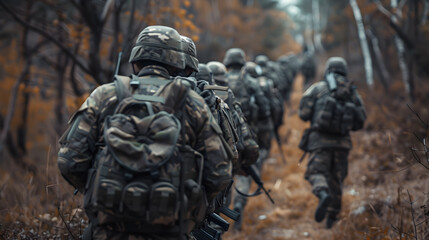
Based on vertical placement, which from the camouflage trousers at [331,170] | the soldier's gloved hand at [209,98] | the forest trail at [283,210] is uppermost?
the soldier's gloved hand at [209,98]

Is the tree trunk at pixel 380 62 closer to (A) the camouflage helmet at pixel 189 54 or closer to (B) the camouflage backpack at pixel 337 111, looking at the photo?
(B) the camouflage backpack at pixel 337 111

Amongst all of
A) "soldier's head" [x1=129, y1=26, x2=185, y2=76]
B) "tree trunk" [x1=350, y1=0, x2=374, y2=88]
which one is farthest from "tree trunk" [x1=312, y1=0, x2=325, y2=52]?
"soldier's head" [x1=129, y1=26, x2=185, y2=76]

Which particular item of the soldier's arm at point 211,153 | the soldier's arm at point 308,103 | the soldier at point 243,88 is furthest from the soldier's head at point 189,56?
the soldier's arm at point 308,103

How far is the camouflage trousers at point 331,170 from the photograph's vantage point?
5762 mm

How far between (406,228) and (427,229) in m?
0.56

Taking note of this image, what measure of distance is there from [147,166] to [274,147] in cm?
877

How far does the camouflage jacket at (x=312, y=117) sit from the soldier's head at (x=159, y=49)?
345cm

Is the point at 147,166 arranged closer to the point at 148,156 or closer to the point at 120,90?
the point at 148,156

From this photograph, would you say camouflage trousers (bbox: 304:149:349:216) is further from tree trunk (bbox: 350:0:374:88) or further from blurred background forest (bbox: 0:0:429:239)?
tree trunk (bbox: 350:0:374:88)

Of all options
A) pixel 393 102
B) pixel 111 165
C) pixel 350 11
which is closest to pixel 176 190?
pixel 111 165

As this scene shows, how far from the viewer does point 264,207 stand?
666cm

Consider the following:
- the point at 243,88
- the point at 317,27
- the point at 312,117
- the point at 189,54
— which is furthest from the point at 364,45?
the point at 317,27

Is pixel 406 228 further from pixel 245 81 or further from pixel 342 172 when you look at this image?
pixel 245 81

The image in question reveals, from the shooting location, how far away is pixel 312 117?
601cm
